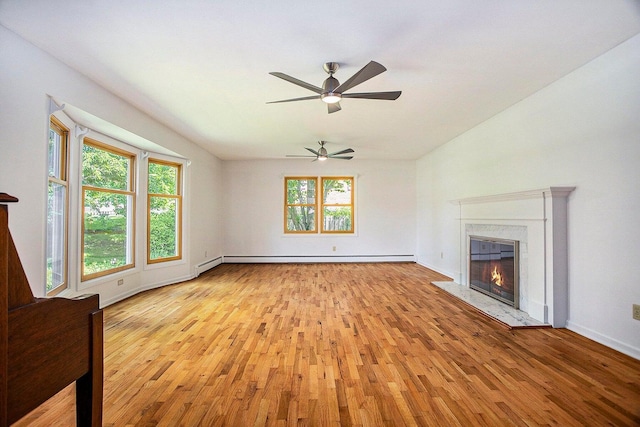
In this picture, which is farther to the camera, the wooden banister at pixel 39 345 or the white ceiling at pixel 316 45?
the white ceiling at pixel 316 45

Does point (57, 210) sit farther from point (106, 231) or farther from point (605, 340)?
point (605, 340)

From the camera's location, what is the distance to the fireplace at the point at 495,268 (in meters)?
3.69

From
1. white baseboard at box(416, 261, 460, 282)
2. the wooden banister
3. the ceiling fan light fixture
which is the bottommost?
white baseboard at box(416, 261, 460, 282)

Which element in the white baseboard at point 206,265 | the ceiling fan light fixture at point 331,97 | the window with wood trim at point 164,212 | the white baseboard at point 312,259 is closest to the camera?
the ceiling fan light fixture at point 331,97

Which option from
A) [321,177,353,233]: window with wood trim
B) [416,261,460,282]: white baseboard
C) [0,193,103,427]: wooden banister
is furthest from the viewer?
[321,177,353,233]: window with wood trim

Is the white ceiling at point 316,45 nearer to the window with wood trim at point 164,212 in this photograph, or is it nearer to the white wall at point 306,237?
the window with wood trim at point 164,212

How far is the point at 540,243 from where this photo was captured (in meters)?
3.22

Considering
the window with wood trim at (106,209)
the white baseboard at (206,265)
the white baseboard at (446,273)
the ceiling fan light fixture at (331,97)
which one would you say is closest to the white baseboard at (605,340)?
the white baseboard at (446,273)

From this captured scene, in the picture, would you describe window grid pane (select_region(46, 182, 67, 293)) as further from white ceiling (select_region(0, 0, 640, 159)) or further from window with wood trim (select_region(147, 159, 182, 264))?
window with wood trim (select_region(147, 159, 182, 264))

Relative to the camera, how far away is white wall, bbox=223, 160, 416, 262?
7.44 m

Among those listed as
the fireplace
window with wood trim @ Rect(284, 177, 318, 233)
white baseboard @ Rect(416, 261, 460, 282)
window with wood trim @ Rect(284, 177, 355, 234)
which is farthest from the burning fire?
window with wood trim @ Rect(284, 177, 318, 233)

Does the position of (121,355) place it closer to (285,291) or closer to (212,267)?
(285,291)

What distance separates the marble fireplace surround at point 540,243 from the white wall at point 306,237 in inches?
140

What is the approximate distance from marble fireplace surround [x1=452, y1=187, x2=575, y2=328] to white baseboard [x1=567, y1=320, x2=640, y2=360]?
13cm
